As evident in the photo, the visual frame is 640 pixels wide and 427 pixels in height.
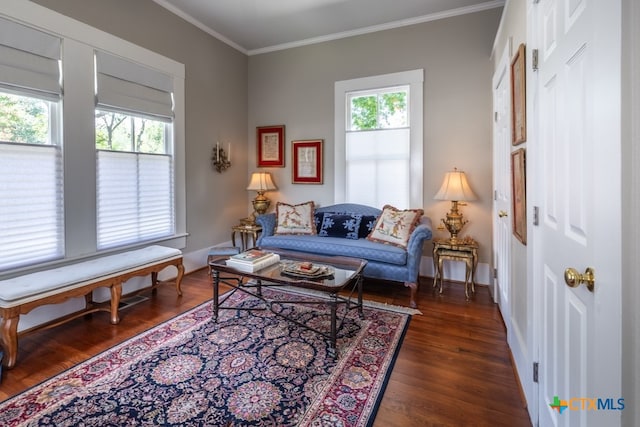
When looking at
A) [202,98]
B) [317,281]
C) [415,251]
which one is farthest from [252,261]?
[202,98]

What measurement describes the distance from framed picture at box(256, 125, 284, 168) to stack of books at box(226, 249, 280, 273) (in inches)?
90.6

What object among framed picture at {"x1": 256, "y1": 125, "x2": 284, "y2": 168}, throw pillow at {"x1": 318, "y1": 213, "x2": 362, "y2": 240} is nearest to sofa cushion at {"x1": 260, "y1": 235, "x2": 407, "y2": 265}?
throw pillow at {"x1": 318, "y1": 213, "x2": 362, "y2": 240}

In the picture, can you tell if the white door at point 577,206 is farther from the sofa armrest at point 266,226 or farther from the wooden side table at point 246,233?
the wooden side table at point 246,233

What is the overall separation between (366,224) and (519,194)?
6.66 ft

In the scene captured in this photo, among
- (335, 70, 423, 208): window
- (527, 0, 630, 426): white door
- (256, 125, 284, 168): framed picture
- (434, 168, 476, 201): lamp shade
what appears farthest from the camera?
(256, 125, 284, 168): framed picture

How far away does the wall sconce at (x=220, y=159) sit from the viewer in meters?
4.39

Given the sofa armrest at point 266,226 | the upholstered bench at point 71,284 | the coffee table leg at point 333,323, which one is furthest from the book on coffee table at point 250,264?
the sofa armrest at point 266,226

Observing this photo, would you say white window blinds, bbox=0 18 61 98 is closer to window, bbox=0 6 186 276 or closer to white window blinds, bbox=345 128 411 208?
window, bbox=0 6 186 276

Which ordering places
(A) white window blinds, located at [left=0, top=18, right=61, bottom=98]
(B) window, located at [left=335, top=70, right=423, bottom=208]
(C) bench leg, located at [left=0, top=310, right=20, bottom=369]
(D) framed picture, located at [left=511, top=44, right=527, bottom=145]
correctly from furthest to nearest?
(B) window, located at [left=335, top=70, right=423, bottom=208]
(A) white window blinds, located at [left=0, top=18, right=61, bottom=98]
(C) bench leg, located at [left=0, top=310, right=20, bottom=369]
(D) framed picture, located at [left=511, top=44, right=527, bottom=145]

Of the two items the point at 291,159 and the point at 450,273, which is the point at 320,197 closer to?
the point at 291,159

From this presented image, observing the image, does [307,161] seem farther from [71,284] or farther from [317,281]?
[71,284]

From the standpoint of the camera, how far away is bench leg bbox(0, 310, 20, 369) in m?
2.01

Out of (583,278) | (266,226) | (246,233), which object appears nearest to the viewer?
(583,278)

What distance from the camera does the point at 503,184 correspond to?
275cm
